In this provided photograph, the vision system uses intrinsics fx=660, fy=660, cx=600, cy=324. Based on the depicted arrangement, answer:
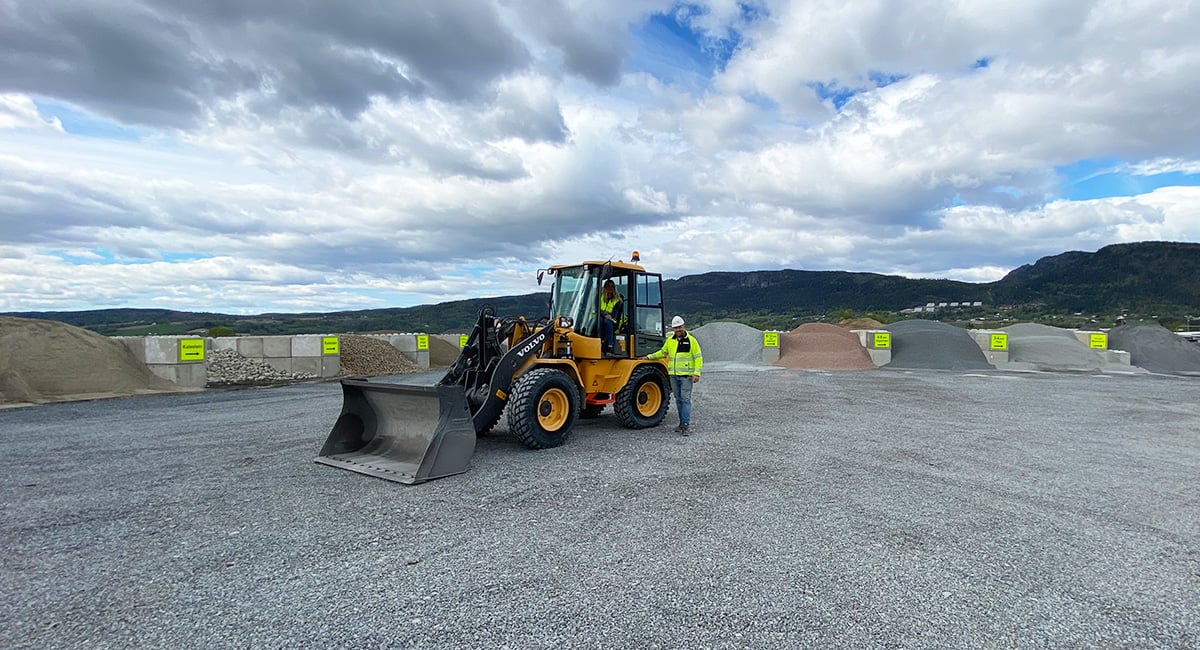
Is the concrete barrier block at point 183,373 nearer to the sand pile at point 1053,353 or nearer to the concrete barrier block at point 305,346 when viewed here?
the concrete barrier block at point 305,346

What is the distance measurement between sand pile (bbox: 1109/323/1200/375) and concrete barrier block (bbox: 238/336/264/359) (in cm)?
2790

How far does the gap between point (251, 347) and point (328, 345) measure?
2.06m

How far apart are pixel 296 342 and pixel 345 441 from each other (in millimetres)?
13557

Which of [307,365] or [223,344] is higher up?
[223,344]

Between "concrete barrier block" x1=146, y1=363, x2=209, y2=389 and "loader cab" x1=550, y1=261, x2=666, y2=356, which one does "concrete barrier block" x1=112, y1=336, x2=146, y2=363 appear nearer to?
"concrete barrier block" x1=146, y1=363, x2=209, y2=389

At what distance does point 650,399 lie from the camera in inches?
381

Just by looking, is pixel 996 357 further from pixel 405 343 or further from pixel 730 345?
pixel 405 343

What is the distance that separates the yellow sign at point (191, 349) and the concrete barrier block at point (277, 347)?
2337mm

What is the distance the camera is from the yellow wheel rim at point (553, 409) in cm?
771

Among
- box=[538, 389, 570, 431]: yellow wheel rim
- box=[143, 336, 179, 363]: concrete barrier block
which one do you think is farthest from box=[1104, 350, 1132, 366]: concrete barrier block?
box=[143, 336, 179, 363]: concrete barrier block

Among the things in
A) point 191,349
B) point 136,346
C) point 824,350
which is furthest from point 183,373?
point 824,350

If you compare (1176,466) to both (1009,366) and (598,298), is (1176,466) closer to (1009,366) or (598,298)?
(598,298)

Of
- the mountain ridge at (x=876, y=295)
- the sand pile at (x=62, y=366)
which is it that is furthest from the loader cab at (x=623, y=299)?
the mountain ridge at (x=876, y=295)

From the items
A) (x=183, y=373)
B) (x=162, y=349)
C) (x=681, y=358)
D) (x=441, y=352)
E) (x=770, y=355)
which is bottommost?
(x=770, y=355)
